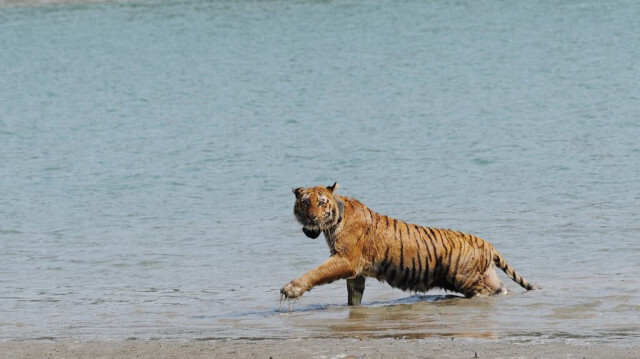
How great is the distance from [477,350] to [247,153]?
1314 cm

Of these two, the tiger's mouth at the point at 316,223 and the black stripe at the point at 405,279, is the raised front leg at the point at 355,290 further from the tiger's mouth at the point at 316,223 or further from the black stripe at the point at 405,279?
the tiger's mouth at the point at 316,223

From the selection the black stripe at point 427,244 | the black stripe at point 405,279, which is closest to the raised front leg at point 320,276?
the black stripe at point 405,279

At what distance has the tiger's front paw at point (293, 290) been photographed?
8.37 metres

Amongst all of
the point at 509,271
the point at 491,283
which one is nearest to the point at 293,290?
the point at 491,283

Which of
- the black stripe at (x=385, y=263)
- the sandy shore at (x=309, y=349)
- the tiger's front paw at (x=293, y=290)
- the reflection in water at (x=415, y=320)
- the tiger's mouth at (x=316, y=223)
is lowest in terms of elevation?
the sandy shore at (x=309, y=349)

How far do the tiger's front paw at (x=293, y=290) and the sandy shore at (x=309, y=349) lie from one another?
51.2 inches

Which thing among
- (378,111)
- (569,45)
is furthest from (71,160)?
(569,45)

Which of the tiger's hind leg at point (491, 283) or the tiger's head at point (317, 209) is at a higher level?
the tiger's head at point (317, 209)

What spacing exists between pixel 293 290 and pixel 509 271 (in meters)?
1.62

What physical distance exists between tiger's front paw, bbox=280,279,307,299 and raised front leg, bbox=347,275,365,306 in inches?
19.7

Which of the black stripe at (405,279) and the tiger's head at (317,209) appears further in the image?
the black stripe at (405,279)

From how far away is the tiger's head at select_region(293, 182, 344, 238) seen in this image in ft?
27.7

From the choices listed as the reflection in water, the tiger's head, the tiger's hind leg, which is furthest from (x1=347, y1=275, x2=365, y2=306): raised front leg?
the tiger's hind leg

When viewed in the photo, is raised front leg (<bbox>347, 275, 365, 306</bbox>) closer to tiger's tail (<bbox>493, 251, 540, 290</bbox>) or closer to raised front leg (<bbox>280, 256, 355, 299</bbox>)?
raised front leg (<bbox>280, 256, 355, 299</bbox>)
